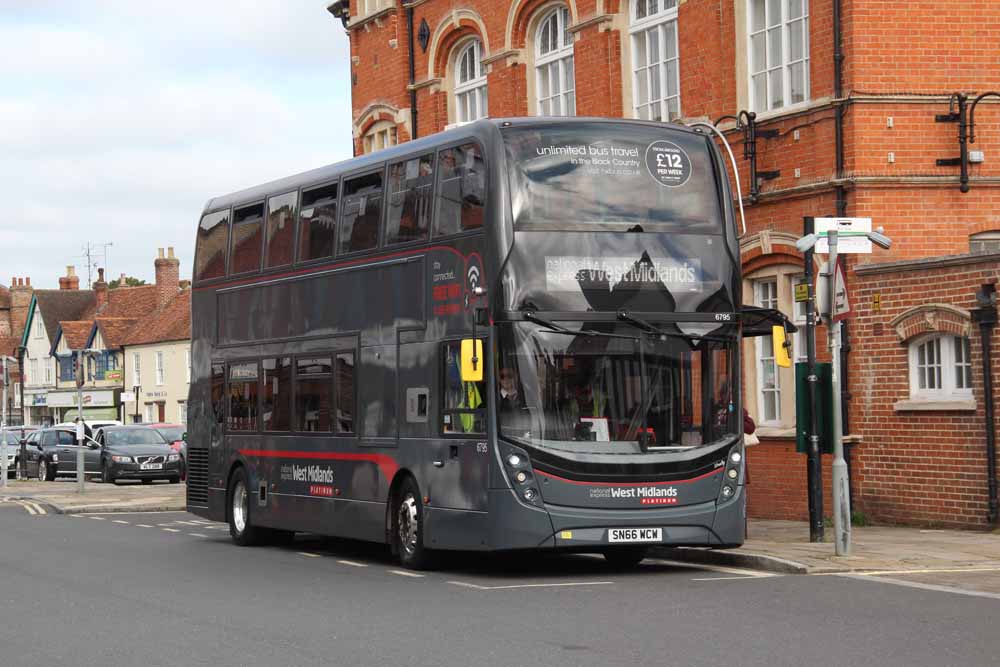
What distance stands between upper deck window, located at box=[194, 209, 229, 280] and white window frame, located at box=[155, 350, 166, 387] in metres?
61.6

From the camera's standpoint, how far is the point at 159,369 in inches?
3287

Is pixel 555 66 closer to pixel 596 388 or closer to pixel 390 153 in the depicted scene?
pixel 390 153

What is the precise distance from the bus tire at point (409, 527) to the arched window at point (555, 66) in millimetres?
11625

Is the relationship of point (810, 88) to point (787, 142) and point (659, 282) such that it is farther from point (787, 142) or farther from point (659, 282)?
point (659, 282)

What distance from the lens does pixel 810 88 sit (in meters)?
22.3

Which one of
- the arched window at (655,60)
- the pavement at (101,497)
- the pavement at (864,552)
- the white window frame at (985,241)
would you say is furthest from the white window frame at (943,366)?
the pavement at (101,497)

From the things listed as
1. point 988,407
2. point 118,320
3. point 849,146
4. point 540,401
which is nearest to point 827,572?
point 540,401

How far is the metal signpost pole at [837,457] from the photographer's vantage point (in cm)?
1614

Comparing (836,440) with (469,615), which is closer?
(469,615)

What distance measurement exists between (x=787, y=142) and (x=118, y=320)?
236 ft

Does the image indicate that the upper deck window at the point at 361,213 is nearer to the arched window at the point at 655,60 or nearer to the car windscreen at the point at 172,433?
the arched window at the point at 655,60

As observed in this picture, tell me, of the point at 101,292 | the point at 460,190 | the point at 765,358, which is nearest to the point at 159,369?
the point at 101,292

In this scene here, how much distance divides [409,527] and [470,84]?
Result: 15.1m

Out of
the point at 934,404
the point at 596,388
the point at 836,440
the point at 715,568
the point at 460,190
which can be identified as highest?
the point at 460,190
